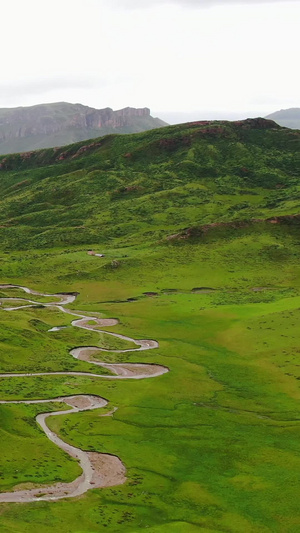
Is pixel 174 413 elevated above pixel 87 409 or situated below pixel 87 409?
below

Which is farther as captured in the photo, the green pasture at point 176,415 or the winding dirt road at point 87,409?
the winding dirt road at point 87,409

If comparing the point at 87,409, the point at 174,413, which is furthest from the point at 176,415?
the point at 87,409

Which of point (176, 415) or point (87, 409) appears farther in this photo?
point (87, 409)

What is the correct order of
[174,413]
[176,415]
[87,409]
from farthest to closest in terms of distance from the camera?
[87,409]
[174,413]
[176,415]

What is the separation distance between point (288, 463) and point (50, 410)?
28.7 m

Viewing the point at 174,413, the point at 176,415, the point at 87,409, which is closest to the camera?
the point at 176,415

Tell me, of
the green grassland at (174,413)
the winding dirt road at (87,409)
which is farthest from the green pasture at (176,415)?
the winding dirt road at (87,409)

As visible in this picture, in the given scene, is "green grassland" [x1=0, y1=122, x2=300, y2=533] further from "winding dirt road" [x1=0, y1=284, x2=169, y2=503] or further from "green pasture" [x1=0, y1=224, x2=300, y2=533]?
"winding dirt road" [x1=0, y1=284, x2=169, y2=503]

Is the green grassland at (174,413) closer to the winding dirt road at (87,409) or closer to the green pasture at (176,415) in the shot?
the green pasture at (176,415)

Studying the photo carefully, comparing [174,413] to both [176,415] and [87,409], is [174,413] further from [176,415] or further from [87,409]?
[87,409]

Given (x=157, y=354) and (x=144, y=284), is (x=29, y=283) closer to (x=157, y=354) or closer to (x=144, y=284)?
(x=144, y=284)

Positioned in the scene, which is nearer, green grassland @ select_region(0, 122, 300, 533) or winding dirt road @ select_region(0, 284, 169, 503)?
green grassland @ select_region(0, 122, 300, 533)

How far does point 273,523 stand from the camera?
46.9 meters

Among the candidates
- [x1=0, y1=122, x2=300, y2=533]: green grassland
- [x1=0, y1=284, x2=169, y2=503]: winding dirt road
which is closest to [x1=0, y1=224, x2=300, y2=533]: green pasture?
[x1=0, y1=122, x2=300, y2=533]: green grassland
